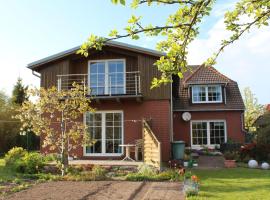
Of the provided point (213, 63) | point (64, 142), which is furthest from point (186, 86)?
point (213, 63)

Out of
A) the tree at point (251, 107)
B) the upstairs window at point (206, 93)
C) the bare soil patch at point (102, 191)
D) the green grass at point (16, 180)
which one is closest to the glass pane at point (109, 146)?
the green grass at point (16, 180)

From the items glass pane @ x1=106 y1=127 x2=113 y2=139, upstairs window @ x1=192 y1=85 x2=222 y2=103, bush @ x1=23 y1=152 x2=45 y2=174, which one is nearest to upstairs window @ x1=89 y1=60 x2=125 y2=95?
glass pane @ x1=106 y1=127 x2=113 y2=139

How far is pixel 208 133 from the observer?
2441cm

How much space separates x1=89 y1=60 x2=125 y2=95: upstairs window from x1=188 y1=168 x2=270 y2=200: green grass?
6.28 meters

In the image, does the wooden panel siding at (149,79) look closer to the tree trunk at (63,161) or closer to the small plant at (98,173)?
the tree trunk at (63,161)

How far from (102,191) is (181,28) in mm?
6172

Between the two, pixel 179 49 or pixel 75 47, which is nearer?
pixel 179 49

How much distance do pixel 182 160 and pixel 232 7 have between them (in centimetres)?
1170

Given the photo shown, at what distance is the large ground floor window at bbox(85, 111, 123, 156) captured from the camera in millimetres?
17469

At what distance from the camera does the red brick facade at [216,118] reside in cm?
2389

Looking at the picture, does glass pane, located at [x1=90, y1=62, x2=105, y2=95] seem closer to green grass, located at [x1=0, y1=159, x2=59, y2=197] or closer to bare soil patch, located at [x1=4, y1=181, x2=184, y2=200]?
green grass, located at [x1=0, y1=159, x2=59, y2=197]

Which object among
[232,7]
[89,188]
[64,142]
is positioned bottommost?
[89,188]

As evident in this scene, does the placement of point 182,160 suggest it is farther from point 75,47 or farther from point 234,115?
point 234,115

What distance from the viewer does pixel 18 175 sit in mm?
12883
